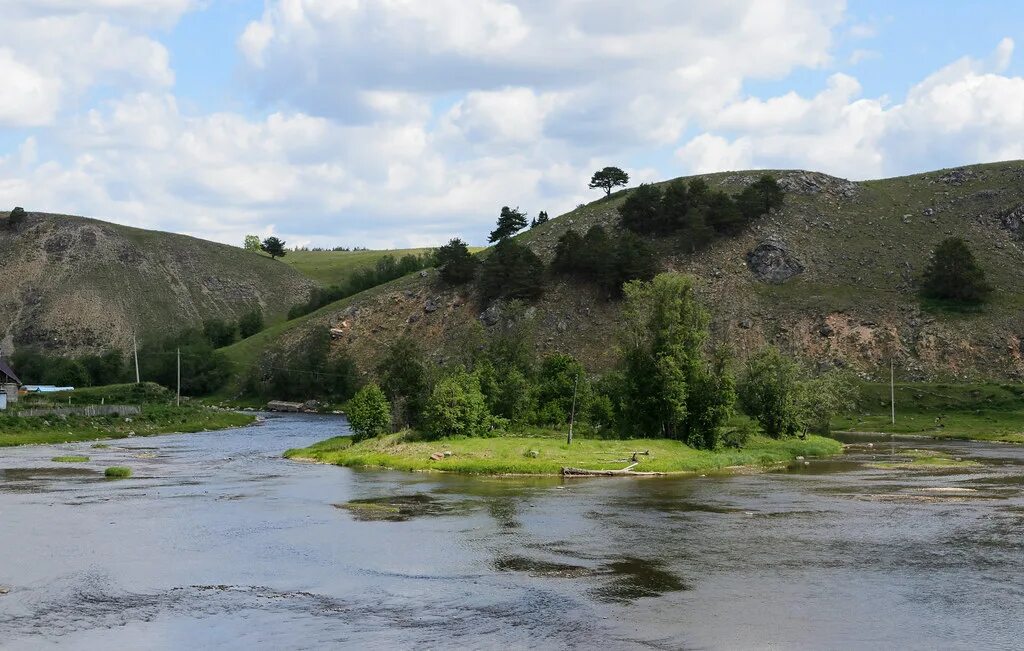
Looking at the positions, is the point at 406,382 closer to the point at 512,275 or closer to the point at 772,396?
the point at 772,396

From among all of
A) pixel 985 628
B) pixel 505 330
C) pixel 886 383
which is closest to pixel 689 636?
pixel 985 628

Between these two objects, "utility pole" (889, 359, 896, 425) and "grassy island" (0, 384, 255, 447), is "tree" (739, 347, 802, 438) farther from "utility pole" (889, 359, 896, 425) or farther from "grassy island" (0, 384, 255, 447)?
"grassy island" (0, 384, 255, 447)

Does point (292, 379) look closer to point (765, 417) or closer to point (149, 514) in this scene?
point (765, 417)

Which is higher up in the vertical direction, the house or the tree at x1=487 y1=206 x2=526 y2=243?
the tree at x1=487 y1=206 x2=526 y2=243

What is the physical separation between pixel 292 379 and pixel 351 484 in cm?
10306

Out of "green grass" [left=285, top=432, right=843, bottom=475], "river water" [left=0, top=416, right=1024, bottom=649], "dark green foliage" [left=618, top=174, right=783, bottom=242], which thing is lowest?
"river water" [left=0, top=416, right=1024, bottom=649]

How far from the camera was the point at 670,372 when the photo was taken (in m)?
78.2

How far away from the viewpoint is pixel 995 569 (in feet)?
122

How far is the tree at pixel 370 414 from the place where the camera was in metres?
80.9

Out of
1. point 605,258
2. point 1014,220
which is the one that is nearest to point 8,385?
point 605,258

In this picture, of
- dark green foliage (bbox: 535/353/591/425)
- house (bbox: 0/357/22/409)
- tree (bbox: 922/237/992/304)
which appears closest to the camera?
dark green foliage (bbox: 535/353/591/425)

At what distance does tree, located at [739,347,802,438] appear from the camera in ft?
289

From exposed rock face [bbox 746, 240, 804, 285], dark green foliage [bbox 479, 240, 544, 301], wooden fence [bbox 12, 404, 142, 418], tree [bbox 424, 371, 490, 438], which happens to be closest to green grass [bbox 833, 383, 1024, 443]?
exposed rock face [bbox 746, 240, 804, 285]

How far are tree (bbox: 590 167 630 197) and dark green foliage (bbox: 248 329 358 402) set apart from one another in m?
63.7
